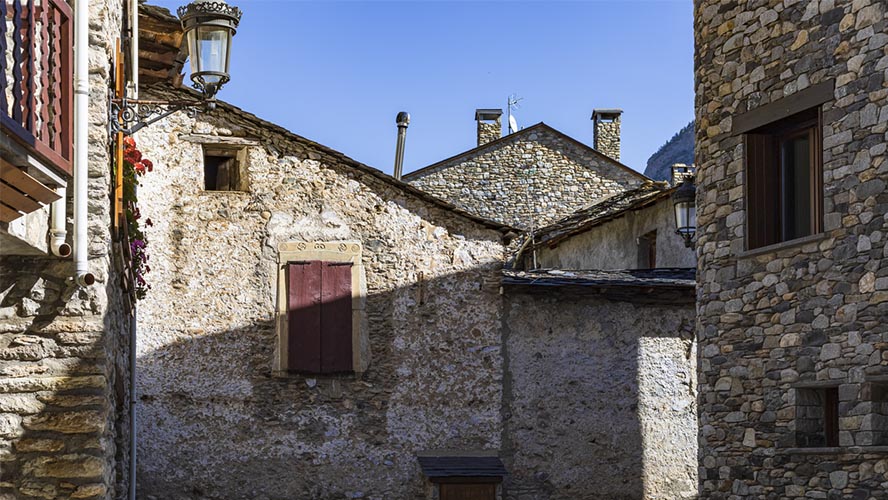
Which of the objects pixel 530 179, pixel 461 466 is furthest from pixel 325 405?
pixel 530 179

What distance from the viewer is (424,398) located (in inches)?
531

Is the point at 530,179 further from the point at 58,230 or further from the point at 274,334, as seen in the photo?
the point at 58,230

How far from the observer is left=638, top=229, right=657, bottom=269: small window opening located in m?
18.0

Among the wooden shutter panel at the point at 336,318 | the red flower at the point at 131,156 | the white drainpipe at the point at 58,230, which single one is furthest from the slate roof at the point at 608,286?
the white drainpipe at the point at 58,230

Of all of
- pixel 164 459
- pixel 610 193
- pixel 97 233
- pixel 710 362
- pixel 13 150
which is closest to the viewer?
pixel 13 150

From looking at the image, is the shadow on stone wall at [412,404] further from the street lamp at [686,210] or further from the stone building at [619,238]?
the stone building at [619,238]

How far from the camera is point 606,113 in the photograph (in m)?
26.7

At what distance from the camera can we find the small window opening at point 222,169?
1359cm

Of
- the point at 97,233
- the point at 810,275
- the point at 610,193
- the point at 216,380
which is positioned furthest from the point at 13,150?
the point at 610,193

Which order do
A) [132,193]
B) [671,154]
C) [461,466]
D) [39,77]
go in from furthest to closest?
[671,154] < [461,466] < [132,193] < [39,77]

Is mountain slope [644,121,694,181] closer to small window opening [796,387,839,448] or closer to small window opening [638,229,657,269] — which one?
small window opening [638,229,657,269]

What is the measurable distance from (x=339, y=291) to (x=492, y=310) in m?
1.64

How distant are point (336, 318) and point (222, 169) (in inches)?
78.8

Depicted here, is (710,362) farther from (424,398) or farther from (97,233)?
(97,233)
